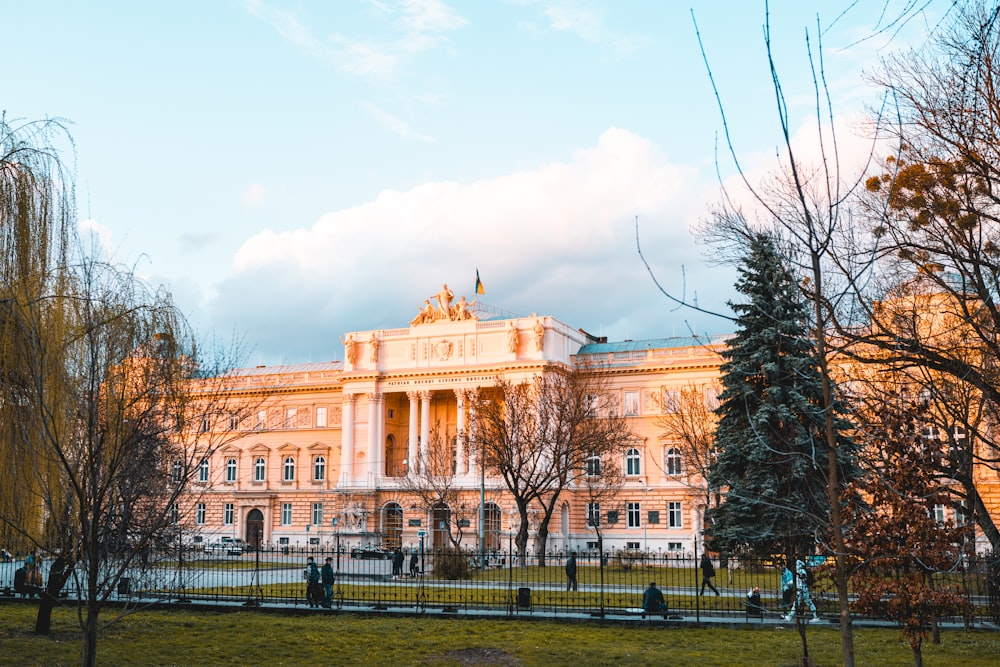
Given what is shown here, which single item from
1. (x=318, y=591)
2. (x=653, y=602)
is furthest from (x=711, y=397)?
(x=318, y=591)

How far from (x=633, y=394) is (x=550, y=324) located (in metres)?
7.68

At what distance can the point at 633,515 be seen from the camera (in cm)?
6694

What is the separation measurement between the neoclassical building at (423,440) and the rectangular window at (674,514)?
2.6 inches

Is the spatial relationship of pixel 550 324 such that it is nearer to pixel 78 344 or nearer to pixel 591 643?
pixel 591 643

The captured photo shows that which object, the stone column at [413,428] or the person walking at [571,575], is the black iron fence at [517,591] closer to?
the person walking at [571,575]

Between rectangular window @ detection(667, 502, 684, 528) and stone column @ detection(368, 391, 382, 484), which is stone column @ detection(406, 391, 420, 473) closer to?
stone column @ detection(368, 391, 382, 484)

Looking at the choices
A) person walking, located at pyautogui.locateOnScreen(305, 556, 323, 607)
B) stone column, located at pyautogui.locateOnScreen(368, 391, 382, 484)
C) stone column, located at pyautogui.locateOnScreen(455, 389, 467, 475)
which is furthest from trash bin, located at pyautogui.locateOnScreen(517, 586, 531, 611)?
stone column, located at pyautogui.locateOnScreen(368, 391, 382, 484)

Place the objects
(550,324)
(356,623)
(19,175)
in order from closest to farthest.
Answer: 1. (19,175)
2. (356,623)
3. (550,324)

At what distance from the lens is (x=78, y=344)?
55.0 feet

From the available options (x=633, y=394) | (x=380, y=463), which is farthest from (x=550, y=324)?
(x=380, y=463)

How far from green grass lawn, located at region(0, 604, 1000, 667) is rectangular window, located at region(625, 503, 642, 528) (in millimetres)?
42941

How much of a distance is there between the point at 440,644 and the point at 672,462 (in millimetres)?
47103

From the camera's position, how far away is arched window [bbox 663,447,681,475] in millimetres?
64375

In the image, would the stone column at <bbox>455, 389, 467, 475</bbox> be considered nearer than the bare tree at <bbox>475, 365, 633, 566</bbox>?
No
